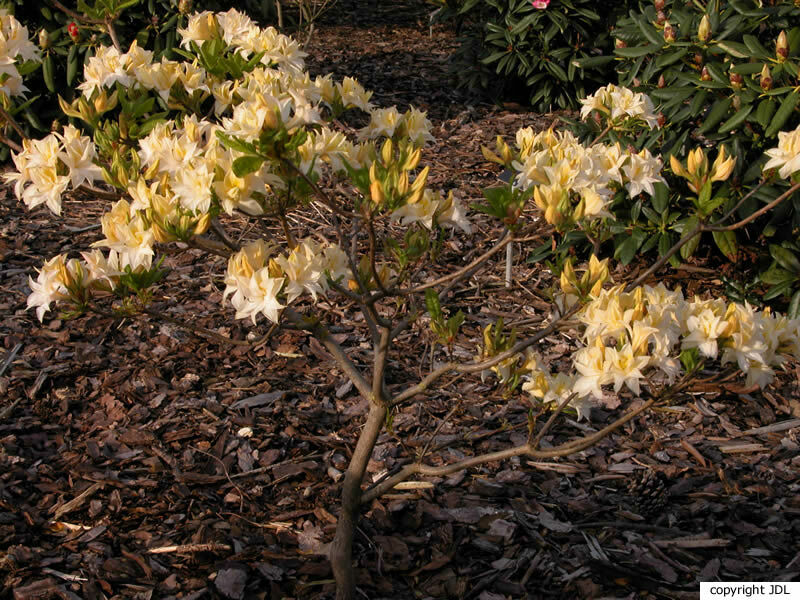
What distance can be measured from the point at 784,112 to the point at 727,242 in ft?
1.87

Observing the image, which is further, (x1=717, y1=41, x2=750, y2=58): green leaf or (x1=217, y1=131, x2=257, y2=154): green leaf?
(x1=717, y1=41, x2=750, y2=58): green leaf

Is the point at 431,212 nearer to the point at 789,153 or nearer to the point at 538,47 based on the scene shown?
the point at 789,153

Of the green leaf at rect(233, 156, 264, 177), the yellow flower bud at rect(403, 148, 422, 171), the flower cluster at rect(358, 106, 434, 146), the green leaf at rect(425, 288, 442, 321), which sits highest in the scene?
the green leaf at rect(233, 156, 264, 177)

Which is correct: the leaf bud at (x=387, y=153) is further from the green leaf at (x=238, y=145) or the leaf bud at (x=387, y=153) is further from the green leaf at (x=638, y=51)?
the green leaf at (x=638, y=51)

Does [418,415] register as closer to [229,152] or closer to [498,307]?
[498,307]

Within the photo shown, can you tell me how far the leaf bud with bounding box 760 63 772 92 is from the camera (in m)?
2.88

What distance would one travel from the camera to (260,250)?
1480mm

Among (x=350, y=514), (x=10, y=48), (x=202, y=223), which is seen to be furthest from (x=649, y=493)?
(x=10, y=48)

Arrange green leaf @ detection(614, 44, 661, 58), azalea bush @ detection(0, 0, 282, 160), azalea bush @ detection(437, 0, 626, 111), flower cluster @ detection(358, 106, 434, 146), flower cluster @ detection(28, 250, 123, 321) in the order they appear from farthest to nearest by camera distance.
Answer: azalea bush @ detection(437, 0, 626, 111) → azalea bush @ detection(0, 0, 282, 160) → green leaf @ detection(614, 44, 661, 58) → flower cluster @ detection(358, 106, 434, 146) → flower cluster @ detection(28, 250, 123, 321)

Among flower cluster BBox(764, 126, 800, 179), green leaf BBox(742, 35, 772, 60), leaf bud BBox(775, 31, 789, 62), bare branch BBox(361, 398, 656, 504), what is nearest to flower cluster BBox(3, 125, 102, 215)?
bare branch BBox(361, 398, 656, 504)

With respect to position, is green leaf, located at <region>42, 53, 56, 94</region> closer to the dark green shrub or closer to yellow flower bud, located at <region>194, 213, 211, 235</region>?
the dark green shrub

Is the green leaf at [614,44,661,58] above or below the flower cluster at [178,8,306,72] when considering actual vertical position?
below

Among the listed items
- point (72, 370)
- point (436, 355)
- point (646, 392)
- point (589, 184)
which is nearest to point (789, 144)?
point (589, 184)

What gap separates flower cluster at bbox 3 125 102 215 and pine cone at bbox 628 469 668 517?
188cm
